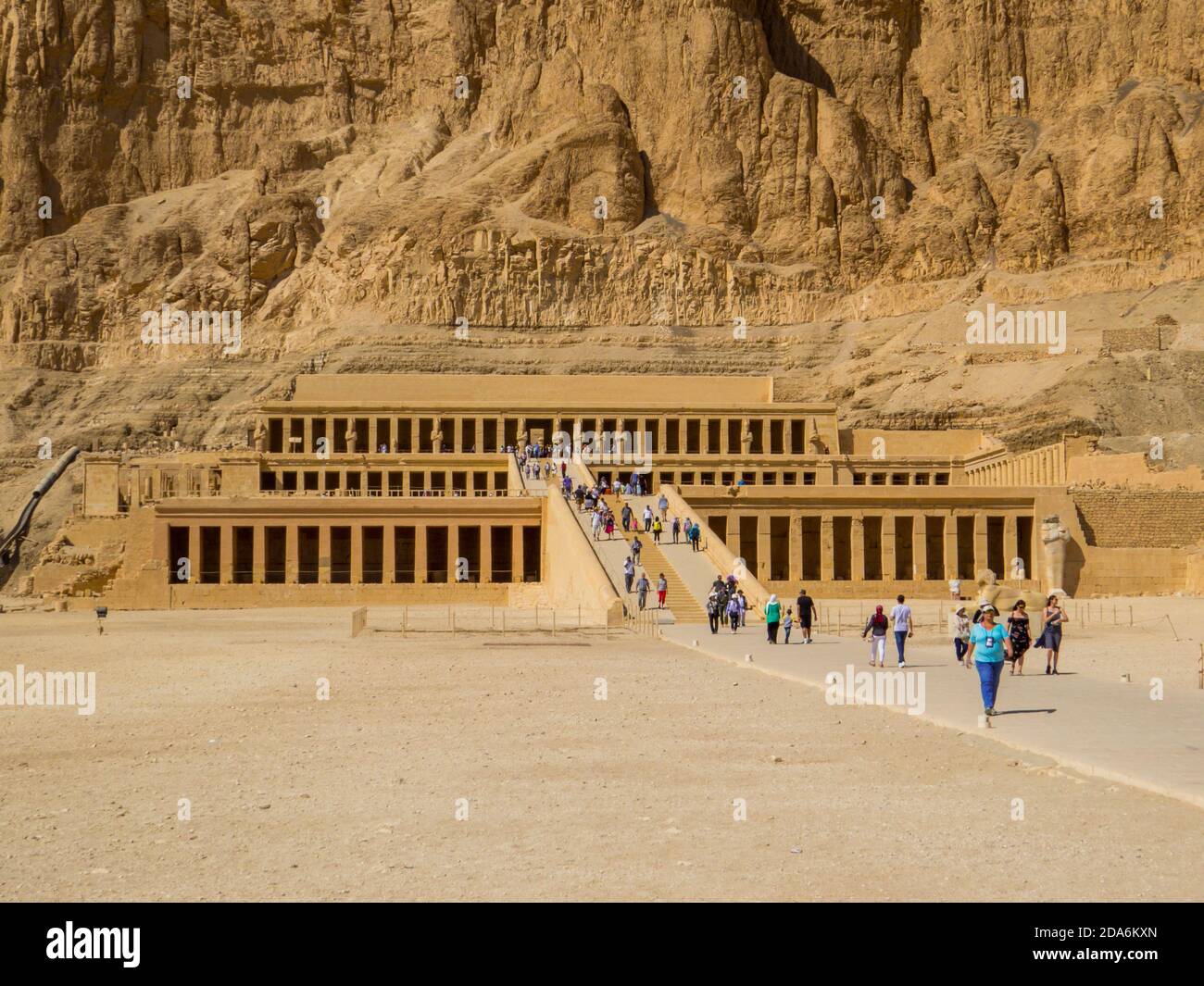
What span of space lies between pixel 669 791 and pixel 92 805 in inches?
201

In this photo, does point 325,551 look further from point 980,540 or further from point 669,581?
point 980,540

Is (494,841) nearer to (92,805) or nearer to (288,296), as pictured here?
(92,805)

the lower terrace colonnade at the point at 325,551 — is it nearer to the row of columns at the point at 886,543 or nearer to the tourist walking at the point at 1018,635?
the row of columns at the point at 886,543

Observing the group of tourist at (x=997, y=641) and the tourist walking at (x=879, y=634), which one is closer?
the group of tourist at (x=997, y=641)

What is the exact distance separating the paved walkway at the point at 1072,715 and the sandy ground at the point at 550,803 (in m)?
0.37

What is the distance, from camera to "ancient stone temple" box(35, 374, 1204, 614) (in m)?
46.1

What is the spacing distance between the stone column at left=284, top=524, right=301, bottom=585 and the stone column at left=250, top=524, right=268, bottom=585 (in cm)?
77

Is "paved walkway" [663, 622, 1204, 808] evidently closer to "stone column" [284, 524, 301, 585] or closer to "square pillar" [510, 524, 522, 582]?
"square pillar" [510, 524, 522, 582]

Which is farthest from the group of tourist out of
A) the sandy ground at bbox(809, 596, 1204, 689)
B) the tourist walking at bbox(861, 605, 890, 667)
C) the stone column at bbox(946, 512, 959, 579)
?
the stone column at bbox(946, 512, 959, 579)

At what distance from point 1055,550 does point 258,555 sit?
2627cm

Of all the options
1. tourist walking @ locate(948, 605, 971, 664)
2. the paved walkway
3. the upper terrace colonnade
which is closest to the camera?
the paved walkway

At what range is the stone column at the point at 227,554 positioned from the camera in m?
47.9

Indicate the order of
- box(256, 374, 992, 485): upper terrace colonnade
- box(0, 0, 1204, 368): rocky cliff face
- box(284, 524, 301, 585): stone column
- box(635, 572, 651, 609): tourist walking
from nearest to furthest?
box(635, 572, 651, 609): tourist walking < box(284, 524, 301, 585): stone column < box(256, 374, 992, 485): upper terrace colonnade < box(0, 0, 1204, 368): rocky cliff face

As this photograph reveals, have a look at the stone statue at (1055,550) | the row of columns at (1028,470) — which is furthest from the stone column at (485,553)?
the row of columns at (1028,470)
